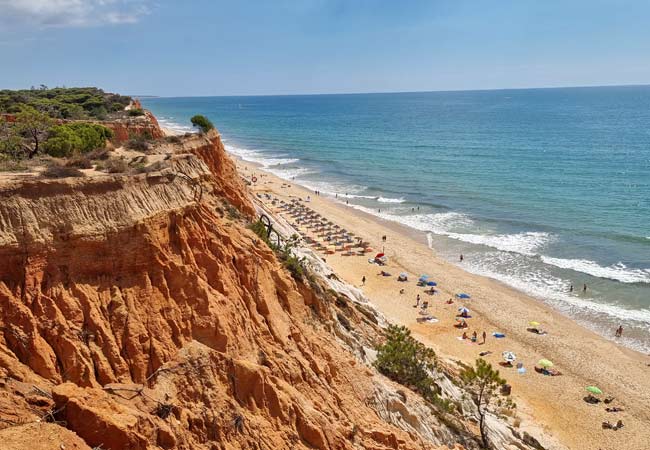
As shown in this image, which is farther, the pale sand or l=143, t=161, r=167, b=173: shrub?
the pale sand

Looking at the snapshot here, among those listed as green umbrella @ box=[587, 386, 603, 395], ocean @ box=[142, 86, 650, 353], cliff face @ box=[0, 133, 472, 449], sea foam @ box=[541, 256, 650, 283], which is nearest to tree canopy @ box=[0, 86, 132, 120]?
cliff face @ box=[0, 133, 472, 449]

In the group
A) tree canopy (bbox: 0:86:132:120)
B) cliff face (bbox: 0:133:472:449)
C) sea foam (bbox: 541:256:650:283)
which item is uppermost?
tree canopy (bbox: 0:86:132:120)

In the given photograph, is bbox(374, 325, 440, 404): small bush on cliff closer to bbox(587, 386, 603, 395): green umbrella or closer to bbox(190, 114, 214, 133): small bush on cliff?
bbox(587, 386, 603, 395): green umbrella

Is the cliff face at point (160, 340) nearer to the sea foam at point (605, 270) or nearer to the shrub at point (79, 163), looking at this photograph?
the shrub at point (79, 163)

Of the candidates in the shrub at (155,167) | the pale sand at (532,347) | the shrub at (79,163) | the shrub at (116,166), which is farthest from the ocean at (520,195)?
the shrub at (79,163)

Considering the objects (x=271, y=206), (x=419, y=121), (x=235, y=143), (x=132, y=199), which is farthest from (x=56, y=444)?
(x=419, y=121)

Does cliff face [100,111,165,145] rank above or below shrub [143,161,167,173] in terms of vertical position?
above

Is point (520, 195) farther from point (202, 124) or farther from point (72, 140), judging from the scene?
point (72, 140)
